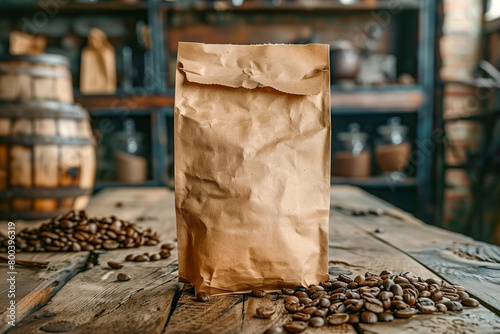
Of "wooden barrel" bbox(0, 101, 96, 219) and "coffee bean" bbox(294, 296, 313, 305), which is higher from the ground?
"wooden barrel" bbox(0, 101, 96, 219)

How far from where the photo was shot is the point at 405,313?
28.9 inches

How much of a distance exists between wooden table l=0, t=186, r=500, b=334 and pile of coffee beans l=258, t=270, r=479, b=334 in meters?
0.02

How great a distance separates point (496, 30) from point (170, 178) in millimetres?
2693

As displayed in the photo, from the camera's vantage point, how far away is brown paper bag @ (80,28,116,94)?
3.51 m

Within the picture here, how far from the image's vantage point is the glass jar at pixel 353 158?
3.36 m

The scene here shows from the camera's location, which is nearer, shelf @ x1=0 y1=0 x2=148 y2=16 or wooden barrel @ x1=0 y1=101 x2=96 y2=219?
wooden barrel @ x1=0 y1=101 x2=96 y2=219

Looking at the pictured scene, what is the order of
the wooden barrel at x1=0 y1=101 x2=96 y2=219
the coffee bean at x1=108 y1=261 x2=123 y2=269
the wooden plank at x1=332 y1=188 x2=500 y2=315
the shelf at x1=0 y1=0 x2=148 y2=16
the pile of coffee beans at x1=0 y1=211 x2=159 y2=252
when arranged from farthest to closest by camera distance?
the shelf at x1=0 y1=0 x2=148 y2=16 < the wooden barrel at x1=0 y1=101 x2=96 y2=219 < the pile of coffee beans at x1=0 y1=211 x2=159 y2=252 < the coffee bean at x1=108 y1=261 x2=123 y2=269 < the wooden plank at x1=332 y1=188 x2=500 y2=315

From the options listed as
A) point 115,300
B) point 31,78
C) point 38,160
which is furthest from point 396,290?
point 31,78

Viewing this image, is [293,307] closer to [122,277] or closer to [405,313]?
[405,313]

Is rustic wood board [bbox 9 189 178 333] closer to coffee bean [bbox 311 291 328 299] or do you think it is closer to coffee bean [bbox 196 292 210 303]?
coffee bean [bbox 196 292 210 303]

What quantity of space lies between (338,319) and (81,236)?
82 cm

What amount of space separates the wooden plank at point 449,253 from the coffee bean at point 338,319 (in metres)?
0.26

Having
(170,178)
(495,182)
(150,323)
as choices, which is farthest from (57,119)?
(495,182)

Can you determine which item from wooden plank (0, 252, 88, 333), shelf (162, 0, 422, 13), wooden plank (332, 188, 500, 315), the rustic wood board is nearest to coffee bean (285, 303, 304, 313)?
the rustic wood board
